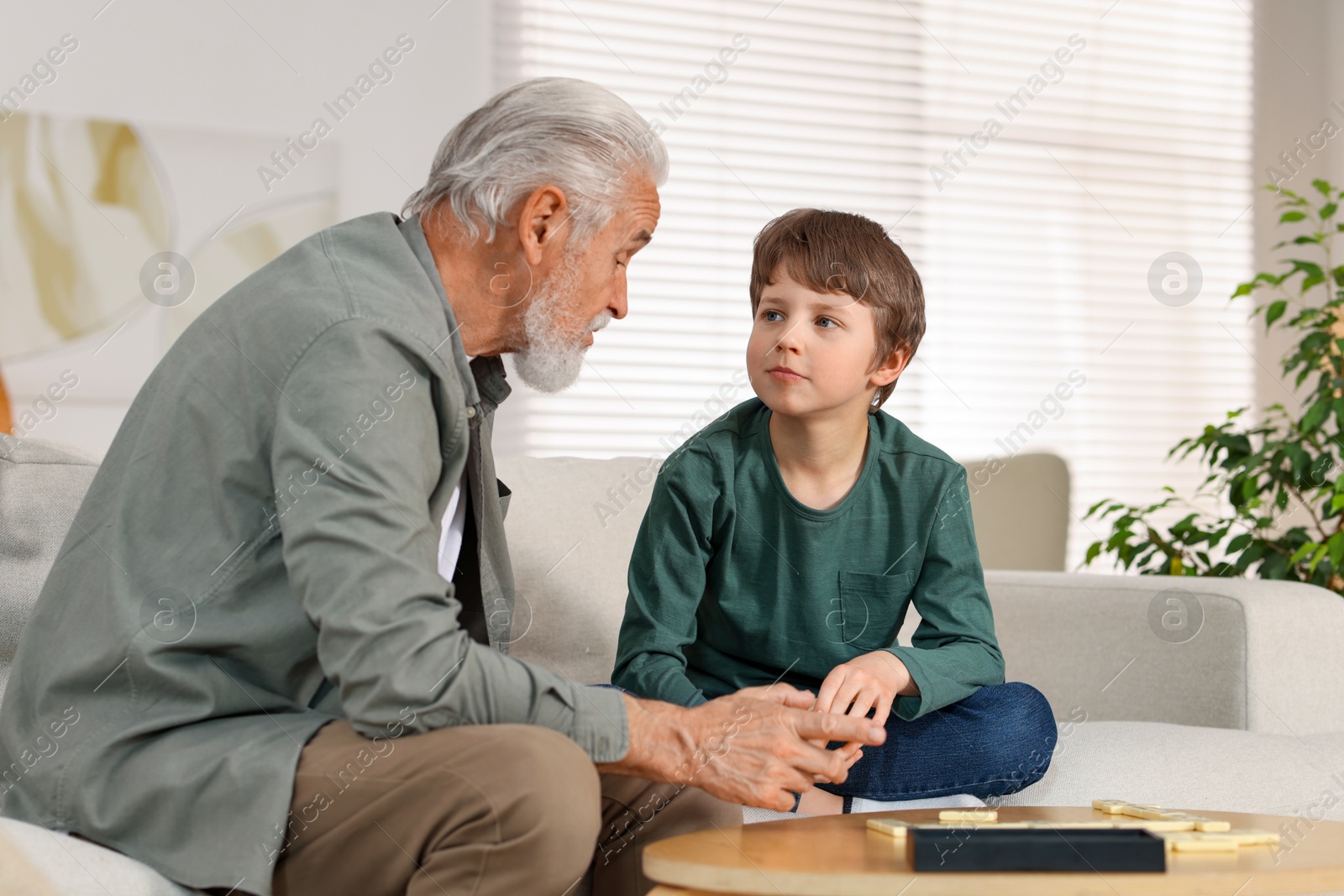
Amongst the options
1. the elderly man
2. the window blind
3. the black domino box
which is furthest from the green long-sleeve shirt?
the window blind

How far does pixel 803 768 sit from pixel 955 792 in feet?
1.20

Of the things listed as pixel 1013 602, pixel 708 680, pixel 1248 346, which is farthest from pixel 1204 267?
pixel 708 680

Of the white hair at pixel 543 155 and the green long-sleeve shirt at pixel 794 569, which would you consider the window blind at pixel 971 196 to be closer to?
the green long-sleeve shirt at pixel 794 569

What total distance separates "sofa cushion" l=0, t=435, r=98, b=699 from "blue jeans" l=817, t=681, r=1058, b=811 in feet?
3.38

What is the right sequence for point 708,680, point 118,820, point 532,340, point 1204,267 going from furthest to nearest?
point 1204,267 < point 708,680 < point 532,340 < point 118,820

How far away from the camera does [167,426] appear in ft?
3.74

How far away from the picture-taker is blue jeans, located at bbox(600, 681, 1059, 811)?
4.67 ft

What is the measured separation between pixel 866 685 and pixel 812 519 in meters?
0.35

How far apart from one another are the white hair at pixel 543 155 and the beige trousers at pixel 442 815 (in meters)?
0.61

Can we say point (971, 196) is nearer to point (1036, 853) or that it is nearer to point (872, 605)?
point (872, 605)

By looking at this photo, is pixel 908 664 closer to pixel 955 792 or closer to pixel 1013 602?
pixel 955 792

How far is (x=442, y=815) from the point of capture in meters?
0.99

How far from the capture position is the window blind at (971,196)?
132 inches

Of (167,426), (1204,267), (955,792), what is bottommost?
(955,792)
